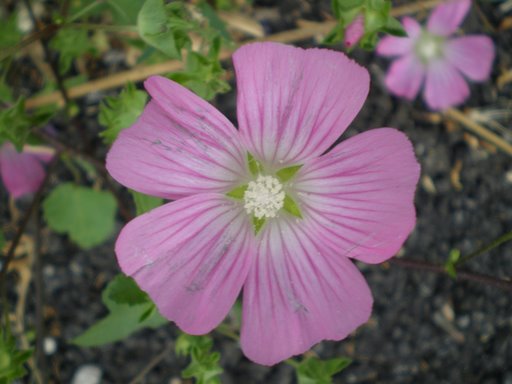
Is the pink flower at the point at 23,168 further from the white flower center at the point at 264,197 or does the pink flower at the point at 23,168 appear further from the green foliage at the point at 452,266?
the green foliage at the point at 452,266

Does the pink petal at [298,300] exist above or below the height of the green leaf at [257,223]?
below

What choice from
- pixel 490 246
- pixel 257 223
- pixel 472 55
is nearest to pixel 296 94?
pixel 257 223

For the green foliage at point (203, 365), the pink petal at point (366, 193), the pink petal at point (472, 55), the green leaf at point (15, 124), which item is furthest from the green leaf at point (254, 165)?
the pink petal at point (472, 55)

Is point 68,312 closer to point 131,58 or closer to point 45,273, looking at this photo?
point 45,273

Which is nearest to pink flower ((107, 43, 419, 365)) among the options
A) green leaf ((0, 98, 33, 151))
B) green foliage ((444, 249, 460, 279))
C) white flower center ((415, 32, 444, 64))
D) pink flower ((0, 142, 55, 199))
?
green foliage ((444, 249, 460, 279))

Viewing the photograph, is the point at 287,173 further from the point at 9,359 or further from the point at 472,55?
the point at 472,55

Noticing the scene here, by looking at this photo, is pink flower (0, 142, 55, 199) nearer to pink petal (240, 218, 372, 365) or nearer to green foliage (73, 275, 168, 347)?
green foliage (73, 275, 168, 347)
